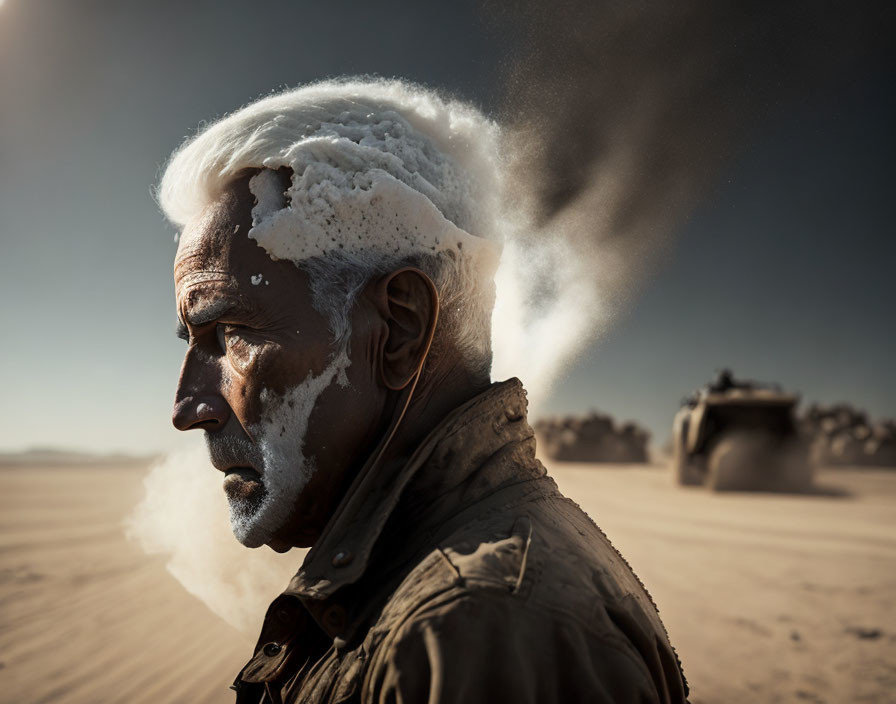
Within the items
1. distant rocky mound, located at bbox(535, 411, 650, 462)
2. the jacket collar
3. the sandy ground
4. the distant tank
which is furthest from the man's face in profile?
distant rocky mound, located at bbox(535, 411, 650, 462)

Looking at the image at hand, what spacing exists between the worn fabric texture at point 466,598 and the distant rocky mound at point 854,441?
21.1 meters

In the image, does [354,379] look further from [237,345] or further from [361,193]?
[361,193]

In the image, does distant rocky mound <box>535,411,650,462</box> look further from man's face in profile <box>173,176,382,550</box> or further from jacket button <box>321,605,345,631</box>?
jacket button <box>321,605,345,631</box>

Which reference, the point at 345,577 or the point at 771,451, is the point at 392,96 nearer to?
Answer: the point at 345,577

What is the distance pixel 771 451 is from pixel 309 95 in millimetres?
13720

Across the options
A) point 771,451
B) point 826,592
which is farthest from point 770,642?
point 771,451

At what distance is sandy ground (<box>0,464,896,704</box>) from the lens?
15.9 ft

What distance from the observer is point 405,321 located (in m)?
1.48

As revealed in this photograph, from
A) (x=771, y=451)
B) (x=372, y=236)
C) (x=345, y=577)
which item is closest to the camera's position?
(x=345, y=577)

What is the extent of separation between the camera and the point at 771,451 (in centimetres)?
1327

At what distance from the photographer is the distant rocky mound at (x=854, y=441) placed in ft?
70.0

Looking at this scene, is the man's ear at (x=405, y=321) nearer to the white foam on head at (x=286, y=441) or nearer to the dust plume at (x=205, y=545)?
the white foam on head at (x=286, y=441)

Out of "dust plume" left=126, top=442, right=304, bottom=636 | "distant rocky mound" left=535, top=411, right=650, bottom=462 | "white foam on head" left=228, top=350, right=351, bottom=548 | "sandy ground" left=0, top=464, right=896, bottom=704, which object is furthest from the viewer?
"distant rocky mound" left=535, top=411, right=650, bottom=462

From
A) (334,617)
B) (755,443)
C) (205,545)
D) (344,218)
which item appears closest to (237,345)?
(344,218)
